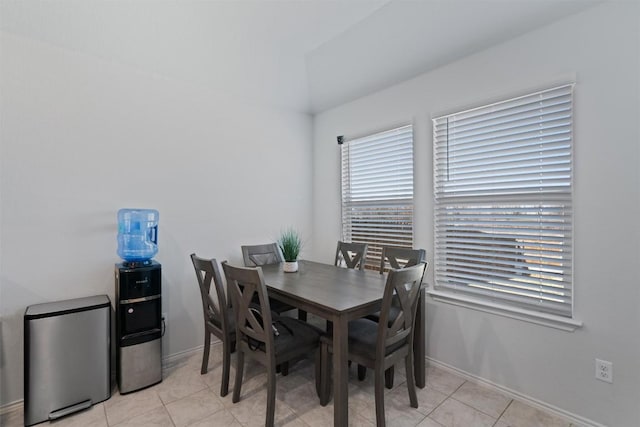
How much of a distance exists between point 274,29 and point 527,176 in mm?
2372

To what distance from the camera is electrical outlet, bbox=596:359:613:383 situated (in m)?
1.80

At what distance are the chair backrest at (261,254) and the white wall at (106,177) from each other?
216 millimetres

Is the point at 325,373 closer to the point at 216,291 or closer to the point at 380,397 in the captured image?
the point at 380,397

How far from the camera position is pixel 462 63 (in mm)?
2484

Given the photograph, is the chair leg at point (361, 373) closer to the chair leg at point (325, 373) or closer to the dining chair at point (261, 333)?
the chair leg at point (325, 373)

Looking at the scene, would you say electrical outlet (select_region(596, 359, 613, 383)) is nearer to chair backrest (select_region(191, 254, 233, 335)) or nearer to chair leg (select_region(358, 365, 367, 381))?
chair leg (select_region(358, 365, 367, 381))

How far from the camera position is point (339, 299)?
189cm

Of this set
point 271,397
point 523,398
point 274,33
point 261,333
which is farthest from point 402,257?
point 274,33

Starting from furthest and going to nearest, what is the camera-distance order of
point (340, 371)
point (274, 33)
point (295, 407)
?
point (274, 33) → point (295, 407) → point (340, 371)

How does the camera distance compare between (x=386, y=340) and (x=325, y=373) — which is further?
(x=325, y=373)

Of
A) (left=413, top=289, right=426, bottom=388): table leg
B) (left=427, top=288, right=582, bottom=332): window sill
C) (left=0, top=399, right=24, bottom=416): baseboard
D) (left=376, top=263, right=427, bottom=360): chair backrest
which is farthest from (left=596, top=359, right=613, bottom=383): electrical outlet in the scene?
(left=0, top=399, right=24, bottom=416): baseboard

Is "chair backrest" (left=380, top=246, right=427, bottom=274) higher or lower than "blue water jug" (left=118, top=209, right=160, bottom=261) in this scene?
lower

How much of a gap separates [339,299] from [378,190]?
5.45 ft

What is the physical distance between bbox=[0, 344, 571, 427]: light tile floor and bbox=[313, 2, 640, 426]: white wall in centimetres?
24
